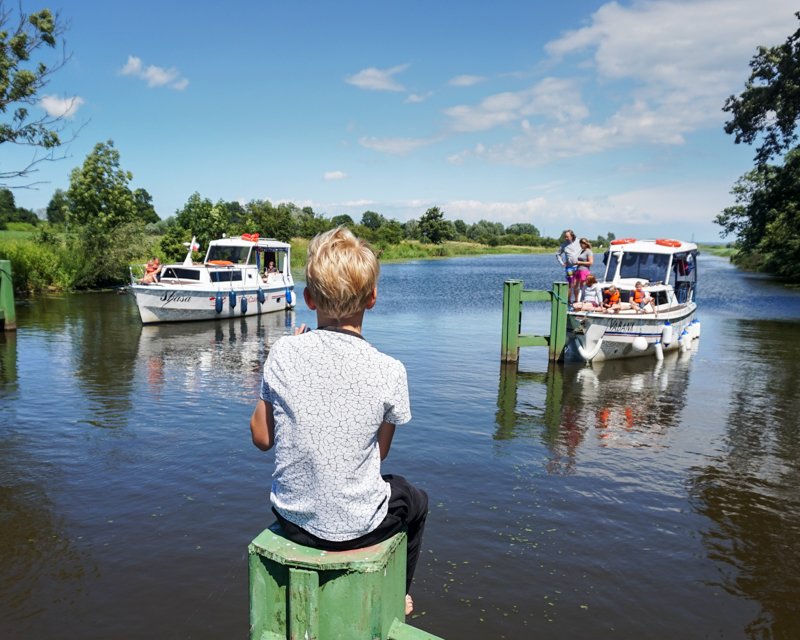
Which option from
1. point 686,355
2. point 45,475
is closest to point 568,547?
point 45,475

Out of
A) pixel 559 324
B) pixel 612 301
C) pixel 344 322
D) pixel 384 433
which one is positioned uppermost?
pixel 344 322

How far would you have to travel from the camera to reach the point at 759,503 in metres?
7.29

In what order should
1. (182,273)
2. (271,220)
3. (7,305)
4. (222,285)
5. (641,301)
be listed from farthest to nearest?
(271,220) < (182,273) < (222,285) < (7,305) < (641,301)

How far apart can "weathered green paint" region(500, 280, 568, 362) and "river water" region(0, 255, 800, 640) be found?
0.64 metres

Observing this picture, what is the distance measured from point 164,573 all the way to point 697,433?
8.20 m

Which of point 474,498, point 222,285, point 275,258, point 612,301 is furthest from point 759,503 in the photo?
point 275,258

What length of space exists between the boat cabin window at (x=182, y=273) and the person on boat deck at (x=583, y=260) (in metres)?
14.1

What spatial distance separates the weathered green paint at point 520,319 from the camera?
591 inches

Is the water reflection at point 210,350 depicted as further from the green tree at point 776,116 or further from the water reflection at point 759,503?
the green tree at point 776,116

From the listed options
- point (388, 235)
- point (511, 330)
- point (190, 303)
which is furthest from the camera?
point (388, 235)

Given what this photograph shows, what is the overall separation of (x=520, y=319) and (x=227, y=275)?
529 inches

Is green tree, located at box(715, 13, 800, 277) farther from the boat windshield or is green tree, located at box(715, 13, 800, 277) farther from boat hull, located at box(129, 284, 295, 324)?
boat hull, located at box(129, 284, 295, 324)

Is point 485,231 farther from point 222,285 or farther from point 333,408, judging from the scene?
point 333,408

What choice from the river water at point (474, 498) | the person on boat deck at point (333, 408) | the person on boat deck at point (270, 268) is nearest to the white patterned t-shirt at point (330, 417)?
the person on boat deck at point (333, 408)
